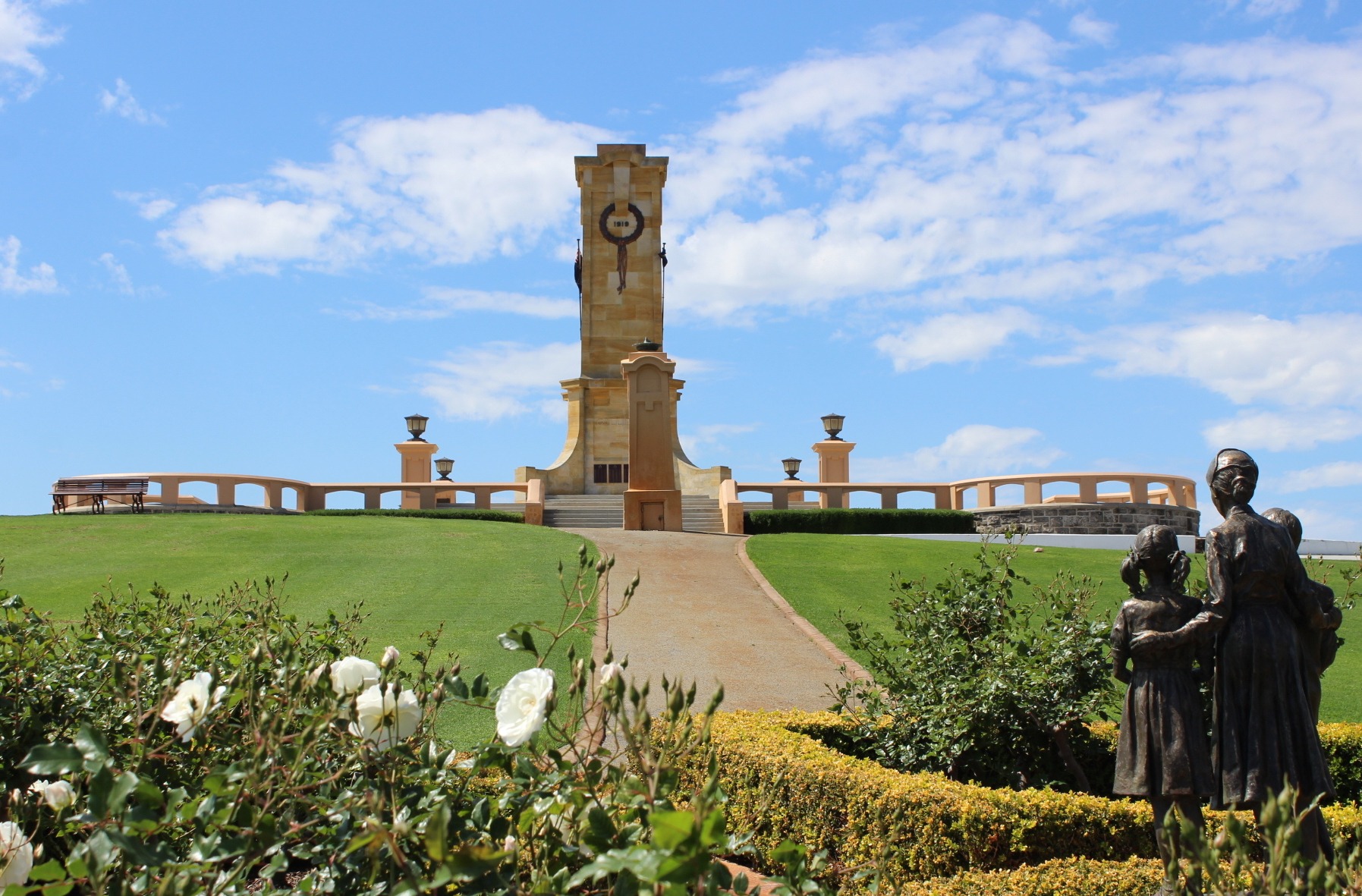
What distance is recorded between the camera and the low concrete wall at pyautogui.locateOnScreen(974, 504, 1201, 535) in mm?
26828

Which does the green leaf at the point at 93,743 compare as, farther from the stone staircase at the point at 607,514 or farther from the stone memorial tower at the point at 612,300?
the stone memorial tower at the point at 612,300

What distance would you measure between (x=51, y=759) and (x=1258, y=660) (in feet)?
14.2

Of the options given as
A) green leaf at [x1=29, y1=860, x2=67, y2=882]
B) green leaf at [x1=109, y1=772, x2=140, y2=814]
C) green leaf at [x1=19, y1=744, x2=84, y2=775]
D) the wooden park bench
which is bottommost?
green leaf at [x1=29, y1=860, x2=67, y2=882]

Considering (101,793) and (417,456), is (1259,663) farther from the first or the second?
(417,456)

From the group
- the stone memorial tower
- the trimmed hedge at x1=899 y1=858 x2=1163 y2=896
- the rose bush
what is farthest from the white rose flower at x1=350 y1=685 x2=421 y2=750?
the stone memorial tower

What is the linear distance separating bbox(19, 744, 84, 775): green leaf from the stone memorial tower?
98.3 feet

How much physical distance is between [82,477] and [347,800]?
27017mm

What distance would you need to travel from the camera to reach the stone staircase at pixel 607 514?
26.1 metres

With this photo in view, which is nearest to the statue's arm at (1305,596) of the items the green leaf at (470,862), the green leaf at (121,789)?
the green leaf at (470,862)

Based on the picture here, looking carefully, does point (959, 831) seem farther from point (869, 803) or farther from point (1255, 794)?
point (1255, 794)

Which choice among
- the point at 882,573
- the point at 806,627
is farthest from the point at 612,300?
the point at 806,627

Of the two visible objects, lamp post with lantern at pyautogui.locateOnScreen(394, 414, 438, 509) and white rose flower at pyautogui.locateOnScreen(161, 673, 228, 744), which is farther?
lamp post with lantern at pyautogui.locateOnScreen(394, 414, 438, 509)

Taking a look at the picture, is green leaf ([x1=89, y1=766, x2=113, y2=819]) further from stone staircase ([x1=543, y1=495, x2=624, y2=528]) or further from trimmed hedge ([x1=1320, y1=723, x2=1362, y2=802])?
stone staircase ([x1=543, y1=495, x2=624, y2=528])

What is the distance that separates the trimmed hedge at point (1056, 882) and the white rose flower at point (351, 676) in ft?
11.0
